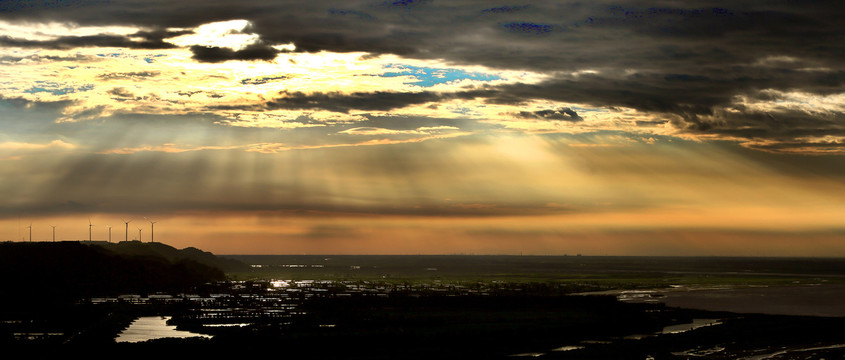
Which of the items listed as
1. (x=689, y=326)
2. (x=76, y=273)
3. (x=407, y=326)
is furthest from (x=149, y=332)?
(x=76, y=273)

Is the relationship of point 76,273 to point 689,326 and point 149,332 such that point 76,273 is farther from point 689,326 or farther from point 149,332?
point 689,326

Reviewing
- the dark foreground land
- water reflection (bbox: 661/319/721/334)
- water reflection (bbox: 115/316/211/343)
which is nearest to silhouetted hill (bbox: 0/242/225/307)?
the dark foreground land

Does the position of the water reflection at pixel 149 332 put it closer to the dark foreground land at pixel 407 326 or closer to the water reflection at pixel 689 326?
the dark foreground land at pixel 407 326

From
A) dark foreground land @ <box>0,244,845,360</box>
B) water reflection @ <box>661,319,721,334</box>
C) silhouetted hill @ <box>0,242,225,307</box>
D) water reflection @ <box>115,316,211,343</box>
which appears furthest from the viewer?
silhouetted hill @ <box>0,242,225,307</box>

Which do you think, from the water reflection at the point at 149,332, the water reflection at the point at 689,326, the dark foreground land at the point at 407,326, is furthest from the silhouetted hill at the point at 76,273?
the water reflection at the point at 689,326

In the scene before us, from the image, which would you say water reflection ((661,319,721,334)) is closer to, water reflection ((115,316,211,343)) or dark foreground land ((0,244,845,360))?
dark foreground land ((0,244,845,360))
